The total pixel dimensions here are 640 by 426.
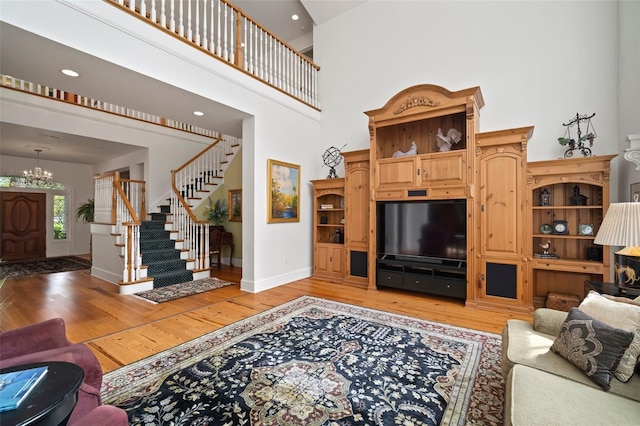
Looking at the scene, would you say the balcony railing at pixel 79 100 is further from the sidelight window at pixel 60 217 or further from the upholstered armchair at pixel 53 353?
the sidelight window at pixel 60 217

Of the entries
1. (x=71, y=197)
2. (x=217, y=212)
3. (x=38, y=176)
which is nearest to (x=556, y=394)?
(x=217, y=212)

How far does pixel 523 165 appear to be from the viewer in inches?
146

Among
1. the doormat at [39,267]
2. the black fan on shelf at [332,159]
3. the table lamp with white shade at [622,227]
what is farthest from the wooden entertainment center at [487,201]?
the doormat at [39,267]

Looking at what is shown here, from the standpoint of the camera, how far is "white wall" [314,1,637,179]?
3.75 meters

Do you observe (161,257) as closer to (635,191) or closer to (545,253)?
(545,253)

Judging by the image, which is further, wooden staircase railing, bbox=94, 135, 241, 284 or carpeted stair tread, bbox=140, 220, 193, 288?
carpeted stair tread, bbox=140, 220, 193, 288

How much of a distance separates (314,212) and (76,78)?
13.2 feet

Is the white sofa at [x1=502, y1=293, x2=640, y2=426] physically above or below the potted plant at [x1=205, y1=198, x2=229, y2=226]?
below

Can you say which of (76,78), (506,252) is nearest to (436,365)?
(506,252)

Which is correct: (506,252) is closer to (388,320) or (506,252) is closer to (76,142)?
(388,320)

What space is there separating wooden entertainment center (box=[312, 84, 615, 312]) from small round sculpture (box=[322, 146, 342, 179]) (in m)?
1.18

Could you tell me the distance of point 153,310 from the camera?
3.83 meters

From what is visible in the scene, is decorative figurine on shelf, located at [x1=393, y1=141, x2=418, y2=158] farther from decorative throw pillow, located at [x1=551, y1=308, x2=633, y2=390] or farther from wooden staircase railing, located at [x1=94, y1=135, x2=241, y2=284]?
wooden staircase railing, located at [x1=94, y1=135, x2=241, y2=284]

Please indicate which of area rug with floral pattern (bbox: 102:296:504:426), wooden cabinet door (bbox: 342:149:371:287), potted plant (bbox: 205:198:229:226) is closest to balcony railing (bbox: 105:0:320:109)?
wooden cabinet door (bbox: 342:149:371:287)
